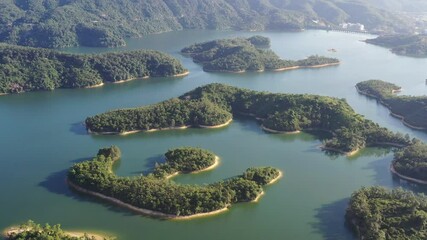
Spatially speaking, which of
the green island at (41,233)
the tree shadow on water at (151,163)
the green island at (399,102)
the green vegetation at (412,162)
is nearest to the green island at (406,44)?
the green island at (399,102)

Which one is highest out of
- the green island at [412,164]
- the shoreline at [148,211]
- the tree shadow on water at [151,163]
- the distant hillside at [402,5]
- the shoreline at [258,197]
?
the green island at [412,164]

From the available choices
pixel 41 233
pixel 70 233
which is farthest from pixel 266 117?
pixel 41 233

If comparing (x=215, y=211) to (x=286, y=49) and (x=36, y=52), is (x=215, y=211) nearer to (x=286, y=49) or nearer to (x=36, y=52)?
(x=36, y=52)

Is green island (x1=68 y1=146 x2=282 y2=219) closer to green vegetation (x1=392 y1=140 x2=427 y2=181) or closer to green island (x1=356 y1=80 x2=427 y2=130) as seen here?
green vegetation (x1=392 y1=140 x2=427 y2=181)

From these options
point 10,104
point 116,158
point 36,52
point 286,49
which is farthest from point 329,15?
point 116,158

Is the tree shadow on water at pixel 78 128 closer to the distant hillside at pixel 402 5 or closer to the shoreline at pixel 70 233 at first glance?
the shoreline at pixel 70 233
